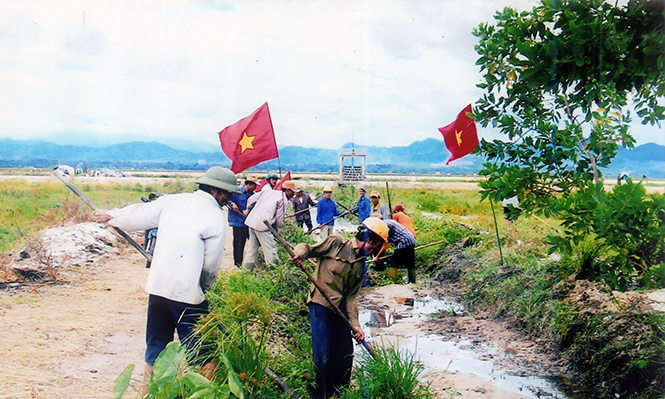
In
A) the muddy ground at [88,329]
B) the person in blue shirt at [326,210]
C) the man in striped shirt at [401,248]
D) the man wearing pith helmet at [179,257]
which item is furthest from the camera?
the person in blue shirt at [326,210]

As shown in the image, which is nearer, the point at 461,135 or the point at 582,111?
the point at 582,111

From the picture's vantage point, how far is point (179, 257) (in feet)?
11.2

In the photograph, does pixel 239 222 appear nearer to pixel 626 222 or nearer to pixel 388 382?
pixel 388 382

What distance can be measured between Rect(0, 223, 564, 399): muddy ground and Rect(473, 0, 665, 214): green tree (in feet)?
6.15

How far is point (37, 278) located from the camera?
7852mm

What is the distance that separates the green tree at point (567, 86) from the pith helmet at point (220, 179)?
228 cm

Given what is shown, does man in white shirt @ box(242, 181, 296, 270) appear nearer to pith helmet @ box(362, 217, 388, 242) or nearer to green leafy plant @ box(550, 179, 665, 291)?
pith helmet @ box(362, 217, 388, 242)

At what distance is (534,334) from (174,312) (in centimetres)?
429

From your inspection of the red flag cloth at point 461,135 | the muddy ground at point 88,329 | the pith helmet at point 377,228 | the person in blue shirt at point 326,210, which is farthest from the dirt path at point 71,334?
the red flag cloth at point 461,135

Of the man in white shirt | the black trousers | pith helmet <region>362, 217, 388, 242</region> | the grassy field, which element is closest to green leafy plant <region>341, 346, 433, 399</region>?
the grassy field

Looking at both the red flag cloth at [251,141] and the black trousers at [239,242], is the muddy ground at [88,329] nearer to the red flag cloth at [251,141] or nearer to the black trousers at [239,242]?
the black trousers at [239,242]

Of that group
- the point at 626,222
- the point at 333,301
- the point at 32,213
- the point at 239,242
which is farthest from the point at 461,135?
the point at 32,213

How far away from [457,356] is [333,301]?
7.73 ft

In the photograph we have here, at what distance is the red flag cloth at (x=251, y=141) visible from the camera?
22.7 feet
